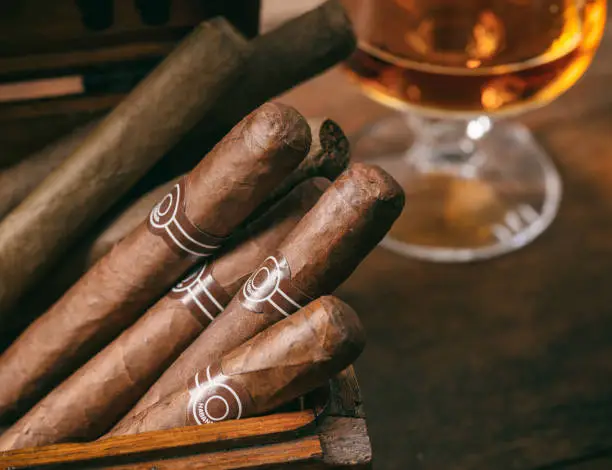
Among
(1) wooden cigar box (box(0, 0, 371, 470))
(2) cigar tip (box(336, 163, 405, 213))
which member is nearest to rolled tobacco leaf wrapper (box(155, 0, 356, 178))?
(1) wooden cigar box (box(0, 0, 371, 470))

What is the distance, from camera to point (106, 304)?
0.98m

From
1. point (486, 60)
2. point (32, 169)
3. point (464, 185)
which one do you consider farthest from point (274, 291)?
point (464, 185)

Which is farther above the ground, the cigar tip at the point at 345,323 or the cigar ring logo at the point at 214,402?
the cigar tip at the point at 345,323

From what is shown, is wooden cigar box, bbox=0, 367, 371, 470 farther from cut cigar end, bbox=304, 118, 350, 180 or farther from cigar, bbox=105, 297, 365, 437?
cut cigar end, bbox=304, 118, 350, 180

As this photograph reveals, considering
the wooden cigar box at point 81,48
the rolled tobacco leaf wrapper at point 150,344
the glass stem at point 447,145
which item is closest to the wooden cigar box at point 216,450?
the rolled tobacco leaf wrapper at point 150,344

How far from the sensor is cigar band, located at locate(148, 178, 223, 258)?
92 cm

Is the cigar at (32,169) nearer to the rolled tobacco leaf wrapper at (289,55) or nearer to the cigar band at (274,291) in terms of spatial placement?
the rolled tobacco leaf wrapper at (289,55)

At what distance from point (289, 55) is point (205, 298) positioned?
1.22 feet

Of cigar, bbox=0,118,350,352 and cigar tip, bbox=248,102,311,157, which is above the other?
cigar tip, bbox=248,102,311,157

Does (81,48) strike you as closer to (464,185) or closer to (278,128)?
(278,128)

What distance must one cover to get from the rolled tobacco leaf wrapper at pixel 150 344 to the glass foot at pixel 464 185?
63 centimetres

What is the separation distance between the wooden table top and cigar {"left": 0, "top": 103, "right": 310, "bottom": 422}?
0.46 metres

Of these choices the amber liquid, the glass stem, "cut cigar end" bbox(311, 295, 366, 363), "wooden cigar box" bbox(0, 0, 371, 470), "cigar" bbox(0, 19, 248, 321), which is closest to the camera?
"cut cigar end" bbox(311, 295, 366, 363)

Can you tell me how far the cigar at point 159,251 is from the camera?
86cm
